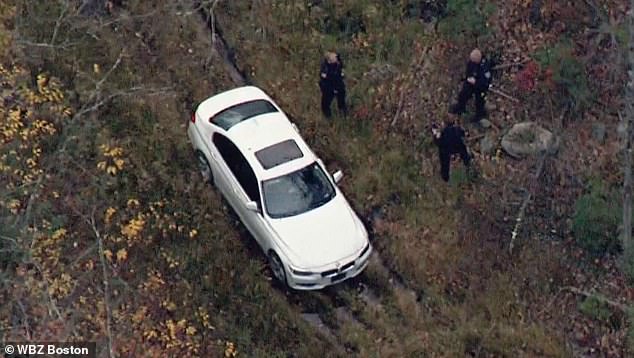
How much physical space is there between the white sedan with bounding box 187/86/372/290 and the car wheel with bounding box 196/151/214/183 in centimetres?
7

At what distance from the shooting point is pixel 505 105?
15398 mm

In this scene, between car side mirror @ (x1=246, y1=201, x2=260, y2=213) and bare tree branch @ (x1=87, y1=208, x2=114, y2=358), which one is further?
car side mirror @ (x1=246, y1=201, x2=260, y2=213)

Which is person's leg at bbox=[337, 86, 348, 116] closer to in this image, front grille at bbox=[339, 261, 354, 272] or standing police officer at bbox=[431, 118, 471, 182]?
standing police officer at bbox=[431, 118, 471, 182]

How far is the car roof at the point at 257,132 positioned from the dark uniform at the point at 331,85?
992 millimetres

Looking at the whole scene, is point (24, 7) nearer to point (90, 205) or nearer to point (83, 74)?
point (83, 74)

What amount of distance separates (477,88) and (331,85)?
8.48ft

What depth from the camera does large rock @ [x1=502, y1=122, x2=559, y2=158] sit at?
14509mm

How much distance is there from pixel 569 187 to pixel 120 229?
749 centimetres

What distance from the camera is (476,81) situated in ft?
47.9

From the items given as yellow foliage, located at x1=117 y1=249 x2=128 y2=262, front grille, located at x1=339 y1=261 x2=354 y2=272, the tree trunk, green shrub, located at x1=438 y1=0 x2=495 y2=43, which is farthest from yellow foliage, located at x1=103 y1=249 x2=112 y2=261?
the tree trunk

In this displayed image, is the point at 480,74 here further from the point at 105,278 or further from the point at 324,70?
the point at 105,278

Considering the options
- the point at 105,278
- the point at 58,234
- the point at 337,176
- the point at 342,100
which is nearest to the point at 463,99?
the point at 342,100

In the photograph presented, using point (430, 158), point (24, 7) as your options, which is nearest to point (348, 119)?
point (430, 158)

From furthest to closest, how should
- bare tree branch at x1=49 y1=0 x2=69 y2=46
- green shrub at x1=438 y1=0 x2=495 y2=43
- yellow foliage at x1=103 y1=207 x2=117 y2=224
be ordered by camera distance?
bare tree branch at x1=49 y1=0 x2=69 y2=46
green shrub at x1=438 y1=0 x2=495 y2=43
yellow foliage at x1=103 y1=207 x2=117 y2=224
